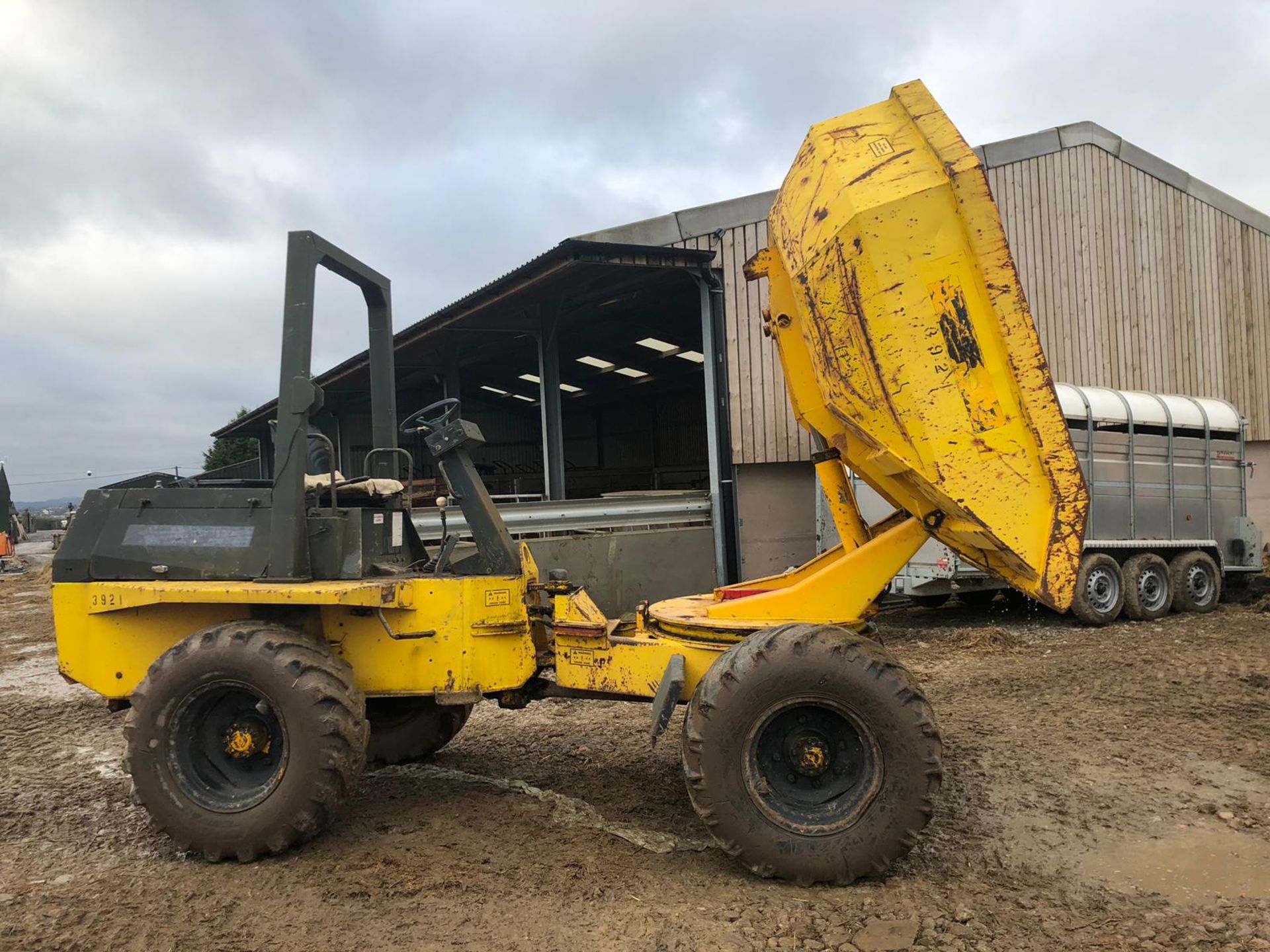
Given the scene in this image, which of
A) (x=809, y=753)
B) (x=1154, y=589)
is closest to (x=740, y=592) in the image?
(x=809, y=753)

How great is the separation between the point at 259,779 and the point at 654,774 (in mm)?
2230

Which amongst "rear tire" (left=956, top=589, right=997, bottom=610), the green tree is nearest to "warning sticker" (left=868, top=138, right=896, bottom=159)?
"rear tire" (left=956, top=589, right=997, bottom=610)

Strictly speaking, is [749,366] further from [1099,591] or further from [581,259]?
[1099,591]

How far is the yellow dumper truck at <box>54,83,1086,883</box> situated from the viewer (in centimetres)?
363

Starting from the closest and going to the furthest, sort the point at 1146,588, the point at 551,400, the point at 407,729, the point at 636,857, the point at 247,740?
1. the point at 636,857
2. the point at 247,740
3. the point at 407,729
4. the point at 1146,588
5. the point at 551,400

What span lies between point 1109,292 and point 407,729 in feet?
47.6

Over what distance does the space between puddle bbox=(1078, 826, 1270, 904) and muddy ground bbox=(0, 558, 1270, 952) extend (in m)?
0.01

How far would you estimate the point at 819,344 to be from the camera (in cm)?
401

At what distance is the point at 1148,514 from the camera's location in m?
11.6

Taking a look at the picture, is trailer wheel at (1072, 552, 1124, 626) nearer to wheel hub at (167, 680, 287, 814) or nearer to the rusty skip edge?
the rusty skip edge

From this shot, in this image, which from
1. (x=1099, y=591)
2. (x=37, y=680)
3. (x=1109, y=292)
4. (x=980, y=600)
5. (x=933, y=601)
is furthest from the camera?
(x=1109, y=292)

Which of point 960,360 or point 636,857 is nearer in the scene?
point 960,360

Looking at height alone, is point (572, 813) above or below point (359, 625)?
below

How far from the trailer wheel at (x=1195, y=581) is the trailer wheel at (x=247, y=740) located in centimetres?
1161
